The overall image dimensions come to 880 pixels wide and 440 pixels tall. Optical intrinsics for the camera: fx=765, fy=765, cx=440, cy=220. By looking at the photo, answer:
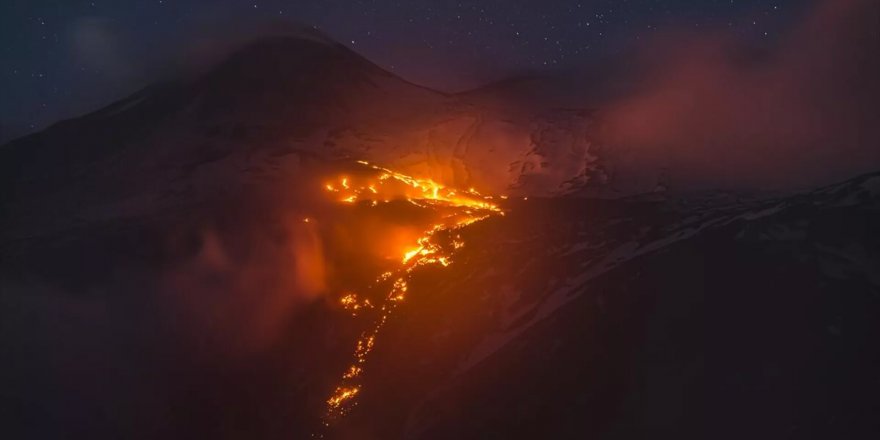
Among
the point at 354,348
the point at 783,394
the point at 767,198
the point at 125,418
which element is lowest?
the point at 125,418

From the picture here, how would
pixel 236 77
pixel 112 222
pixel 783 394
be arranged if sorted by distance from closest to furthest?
1. pixel 783 394
2. pixel 112 222
3. pixel 236 77

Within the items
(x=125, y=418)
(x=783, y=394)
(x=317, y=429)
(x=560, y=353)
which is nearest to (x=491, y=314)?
(x=560, y=353)

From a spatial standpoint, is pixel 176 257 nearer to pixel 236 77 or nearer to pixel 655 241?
pixel 655 241

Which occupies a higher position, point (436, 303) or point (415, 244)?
point (415, 244)

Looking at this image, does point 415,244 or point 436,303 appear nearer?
point 436,303

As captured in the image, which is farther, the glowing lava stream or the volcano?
the glowing lava stream
